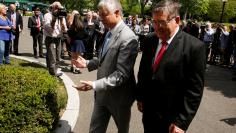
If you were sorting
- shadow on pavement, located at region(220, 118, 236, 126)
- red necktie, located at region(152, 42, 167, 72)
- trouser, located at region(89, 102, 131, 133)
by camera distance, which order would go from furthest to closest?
1. shadow on pavement, located at region(220, 118, 236, 126)
2. trouser, located at region(89, 102, 131, 133)
3. red necktie, located at region(152, 42, 167, 72)

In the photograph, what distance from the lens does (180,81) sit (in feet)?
10.8

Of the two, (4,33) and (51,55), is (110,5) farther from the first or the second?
(4,33)

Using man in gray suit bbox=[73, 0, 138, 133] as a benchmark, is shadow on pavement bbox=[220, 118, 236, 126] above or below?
below

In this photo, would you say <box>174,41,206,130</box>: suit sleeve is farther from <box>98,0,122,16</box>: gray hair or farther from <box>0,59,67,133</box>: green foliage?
<box>0,59,67,133</box>: green foliage

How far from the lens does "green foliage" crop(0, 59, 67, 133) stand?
441 centimetres

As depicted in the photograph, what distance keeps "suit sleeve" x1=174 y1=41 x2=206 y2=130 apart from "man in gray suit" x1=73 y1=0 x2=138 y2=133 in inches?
29.1

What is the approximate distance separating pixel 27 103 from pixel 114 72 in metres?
1.40

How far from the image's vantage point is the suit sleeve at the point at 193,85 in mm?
3195

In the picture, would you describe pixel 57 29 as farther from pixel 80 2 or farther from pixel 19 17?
pixel 80 2

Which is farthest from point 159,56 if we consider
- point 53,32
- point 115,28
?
point 53,32

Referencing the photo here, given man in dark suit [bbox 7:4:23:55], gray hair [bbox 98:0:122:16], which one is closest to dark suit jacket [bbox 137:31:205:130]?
gray hair [bbox 98:0:122:16]

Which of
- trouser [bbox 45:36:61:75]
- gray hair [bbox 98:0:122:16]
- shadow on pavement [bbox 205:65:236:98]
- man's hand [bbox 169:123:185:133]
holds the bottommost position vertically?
shadow on pavement [bbox 205:65:236:98]

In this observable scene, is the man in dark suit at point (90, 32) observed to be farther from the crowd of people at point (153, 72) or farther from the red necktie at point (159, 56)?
the red necktie at point (159, 56)

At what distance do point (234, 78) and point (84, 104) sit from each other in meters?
6.40
